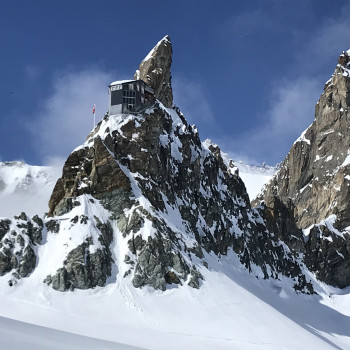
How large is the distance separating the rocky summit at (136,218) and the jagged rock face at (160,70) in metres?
0.43

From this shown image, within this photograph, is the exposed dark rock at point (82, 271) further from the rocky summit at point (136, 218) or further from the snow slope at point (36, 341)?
the snow slope at point (36, 341)

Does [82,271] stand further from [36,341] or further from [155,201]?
[36,341]

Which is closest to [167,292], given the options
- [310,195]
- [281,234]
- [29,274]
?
[29,274]

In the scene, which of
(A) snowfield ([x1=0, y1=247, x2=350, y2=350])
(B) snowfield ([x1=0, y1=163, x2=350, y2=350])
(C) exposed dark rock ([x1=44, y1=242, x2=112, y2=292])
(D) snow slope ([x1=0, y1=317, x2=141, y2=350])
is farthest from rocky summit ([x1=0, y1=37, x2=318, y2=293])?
(D) snow slope ([x1=0, y1=317, x2=141, y2=350])

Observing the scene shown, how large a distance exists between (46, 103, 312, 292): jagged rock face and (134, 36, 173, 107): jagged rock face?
5.08 m

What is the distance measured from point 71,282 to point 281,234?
79.1 m

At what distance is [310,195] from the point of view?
169m

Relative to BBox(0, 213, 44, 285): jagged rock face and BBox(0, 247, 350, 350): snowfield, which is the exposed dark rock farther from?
BBox(0, 213, 44, 285): jagged rock face

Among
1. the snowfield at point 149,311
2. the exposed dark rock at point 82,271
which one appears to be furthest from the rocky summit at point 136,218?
the snowfield at point 149,311

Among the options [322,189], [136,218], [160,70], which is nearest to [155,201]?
[136,218]

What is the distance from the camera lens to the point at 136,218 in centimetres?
7412

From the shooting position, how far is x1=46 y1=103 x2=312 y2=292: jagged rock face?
230 feet

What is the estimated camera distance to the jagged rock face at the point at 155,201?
70.1 m

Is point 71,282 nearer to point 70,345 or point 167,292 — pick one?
point 167,292
